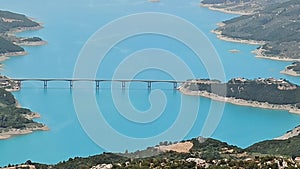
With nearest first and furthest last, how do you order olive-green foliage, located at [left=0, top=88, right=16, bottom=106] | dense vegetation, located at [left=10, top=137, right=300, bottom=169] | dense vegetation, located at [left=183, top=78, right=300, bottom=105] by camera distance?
dense vegetation, located at [left=10, top=137, right=300, bottom=169] < olive-green foliage, located at [left=0, top=88, right=16, bottom=106] < dense vegetation, located at [left=183, top=78, right=300, bottom=105]

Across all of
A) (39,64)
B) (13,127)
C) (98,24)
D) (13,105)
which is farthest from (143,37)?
(13,127)

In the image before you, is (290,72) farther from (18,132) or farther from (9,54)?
(18,132)

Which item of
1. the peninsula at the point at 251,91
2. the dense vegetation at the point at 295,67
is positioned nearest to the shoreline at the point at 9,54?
the peninsula at the point at 251,91

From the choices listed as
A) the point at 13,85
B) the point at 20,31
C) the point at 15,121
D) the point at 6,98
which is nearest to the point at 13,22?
the point at 20,31

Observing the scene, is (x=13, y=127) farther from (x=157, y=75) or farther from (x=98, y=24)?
(x=98, y=24)

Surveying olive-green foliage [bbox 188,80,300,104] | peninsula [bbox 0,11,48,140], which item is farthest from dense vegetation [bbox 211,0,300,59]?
peninsula [bbox 0,11,48,140]

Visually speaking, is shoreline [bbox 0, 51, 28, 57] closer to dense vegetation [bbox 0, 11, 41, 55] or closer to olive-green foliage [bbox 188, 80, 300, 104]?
dense vegetation [bbox 0, 11, 41, 55]

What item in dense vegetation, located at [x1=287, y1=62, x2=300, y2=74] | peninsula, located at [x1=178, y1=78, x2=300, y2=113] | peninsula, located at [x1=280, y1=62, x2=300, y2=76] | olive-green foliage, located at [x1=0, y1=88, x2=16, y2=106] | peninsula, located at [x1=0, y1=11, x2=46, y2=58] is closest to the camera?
olive-green foliage, located at [x1=0, y1=88, x2=16, y2=106]
